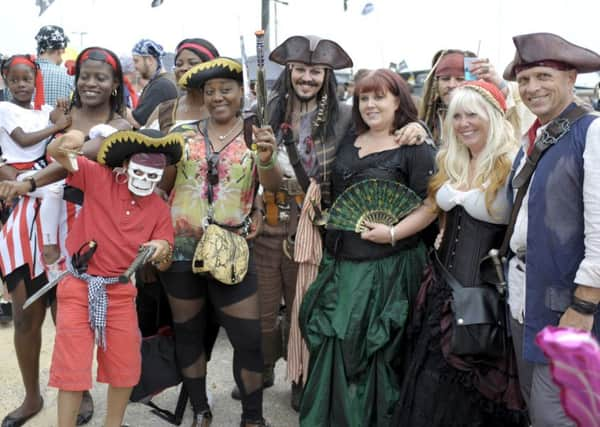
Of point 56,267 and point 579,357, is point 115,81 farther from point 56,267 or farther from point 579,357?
point 579,357

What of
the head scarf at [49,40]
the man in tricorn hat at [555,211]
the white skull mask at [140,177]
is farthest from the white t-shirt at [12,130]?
the man in tricorn hat at [555,211]

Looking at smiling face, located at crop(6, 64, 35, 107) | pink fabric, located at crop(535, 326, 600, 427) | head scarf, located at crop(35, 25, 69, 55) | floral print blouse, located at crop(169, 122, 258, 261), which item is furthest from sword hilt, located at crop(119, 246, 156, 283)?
head scarf, located at crop(35, 25, 69, 55)

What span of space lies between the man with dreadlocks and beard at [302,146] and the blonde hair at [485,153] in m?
0.76

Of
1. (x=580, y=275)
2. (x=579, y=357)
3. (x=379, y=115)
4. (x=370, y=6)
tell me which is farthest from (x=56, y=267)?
(x=370, y=6)

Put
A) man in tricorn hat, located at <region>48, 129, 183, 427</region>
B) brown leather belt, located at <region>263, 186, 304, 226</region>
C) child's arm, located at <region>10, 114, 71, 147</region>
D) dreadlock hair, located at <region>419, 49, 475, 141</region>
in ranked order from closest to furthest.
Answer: man in tricorn hat, located at <region>48, 129, 183, 427</region>
child's arm, located at <region>10, 114, 71, 147</region>
brown leather belt, located at <region>263, 186, 304, 226</region>
dreadlock hair, located at <region>419, 49, 475, 141</region>

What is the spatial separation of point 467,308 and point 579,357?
1740 millimetres

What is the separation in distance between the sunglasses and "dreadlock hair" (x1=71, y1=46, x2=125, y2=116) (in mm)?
741

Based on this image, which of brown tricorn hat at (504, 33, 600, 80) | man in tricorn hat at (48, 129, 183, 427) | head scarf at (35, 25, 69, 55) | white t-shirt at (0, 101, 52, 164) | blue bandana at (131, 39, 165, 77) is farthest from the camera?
blue bandana at (131, 39, 165, 77)

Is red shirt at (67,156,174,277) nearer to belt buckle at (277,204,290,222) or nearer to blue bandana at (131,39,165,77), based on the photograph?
belt buckle at (277,204,290,222)

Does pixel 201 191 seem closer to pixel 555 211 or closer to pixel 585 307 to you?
pixel 555 211

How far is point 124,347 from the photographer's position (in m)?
3.00

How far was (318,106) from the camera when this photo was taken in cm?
351

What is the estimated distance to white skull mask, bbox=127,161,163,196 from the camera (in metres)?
2.93

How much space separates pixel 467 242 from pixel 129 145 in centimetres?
172
